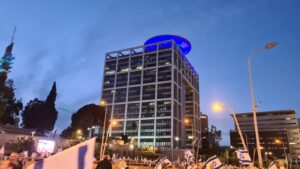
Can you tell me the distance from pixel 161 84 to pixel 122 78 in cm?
2391

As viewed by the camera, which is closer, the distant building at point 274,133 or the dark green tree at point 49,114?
the dark green tree at point 49,114

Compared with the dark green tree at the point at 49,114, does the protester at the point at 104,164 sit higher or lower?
lower

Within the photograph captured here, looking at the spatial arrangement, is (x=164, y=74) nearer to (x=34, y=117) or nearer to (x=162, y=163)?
(x=34, y=117)

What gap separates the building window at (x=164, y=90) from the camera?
123 m

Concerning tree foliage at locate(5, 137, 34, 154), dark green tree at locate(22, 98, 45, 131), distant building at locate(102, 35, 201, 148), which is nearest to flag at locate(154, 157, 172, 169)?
tree foliage at locate(5, 137, 34, 154)

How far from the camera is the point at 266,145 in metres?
140

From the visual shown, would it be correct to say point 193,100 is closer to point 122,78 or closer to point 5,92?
point 122,78

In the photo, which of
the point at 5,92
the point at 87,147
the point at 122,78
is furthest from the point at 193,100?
the point at 87,147

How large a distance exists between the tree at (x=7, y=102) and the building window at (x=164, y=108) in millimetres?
70956

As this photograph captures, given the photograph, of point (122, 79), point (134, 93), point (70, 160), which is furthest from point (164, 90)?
point (70, 160)

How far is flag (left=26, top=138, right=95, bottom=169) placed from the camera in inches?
125

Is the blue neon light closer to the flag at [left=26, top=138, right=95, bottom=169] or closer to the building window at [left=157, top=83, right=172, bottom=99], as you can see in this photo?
the building window at [left=157, top=83, right=172, bottom=99]

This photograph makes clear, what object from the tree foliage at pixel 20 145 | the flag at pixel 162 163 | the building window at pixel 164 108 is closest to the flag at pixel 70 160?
the flag at pixel 162 163

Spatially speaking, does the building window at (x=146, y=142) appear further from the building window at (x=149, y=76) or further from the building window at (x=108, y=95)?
the building window at (x=149, y=76)
